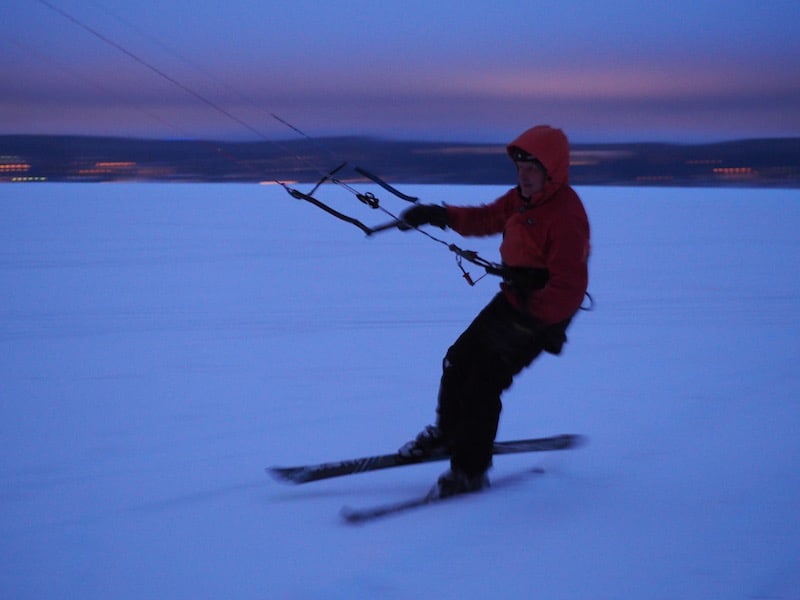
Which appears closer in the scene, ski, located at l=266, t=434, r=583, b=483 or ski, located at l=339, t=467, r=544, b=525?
ski, located at l=339, t=467, r=544, b=525

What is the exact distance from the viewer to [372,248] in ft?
41.1

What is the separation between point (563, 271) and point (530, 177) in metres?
0.44

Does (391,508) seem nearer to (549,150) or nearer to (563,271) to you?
(563,271)

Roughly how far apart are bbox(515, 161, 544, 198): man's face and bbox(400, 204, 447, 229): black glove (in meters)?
0.59

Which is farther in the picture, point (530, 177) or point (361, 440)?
point (361, 440)

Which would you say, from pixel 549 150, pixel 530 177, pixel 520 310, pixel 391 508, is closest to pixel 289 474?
pixel 391 508

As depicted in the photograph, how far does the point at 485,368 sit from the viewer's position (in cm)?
335

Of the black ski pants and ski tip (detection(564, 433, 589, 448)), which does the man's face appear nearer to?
the black ski pants

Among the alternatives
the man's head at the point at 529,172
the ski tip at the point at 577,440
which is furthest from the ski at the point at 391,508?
the man's head at the point at 529,172

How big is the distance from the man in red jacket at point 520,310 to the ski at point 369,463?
80 millimetres

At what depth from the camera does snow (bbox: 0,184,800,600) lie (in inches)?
110

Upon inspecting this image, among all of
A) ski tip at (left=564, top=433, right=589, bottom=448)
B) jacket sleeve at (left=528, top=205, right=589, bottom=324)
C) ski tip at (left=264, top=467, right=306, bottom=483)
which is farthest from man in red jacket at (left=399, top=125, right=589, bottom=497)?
ski tip at (left=564, top=433, right=589, bottom=448)

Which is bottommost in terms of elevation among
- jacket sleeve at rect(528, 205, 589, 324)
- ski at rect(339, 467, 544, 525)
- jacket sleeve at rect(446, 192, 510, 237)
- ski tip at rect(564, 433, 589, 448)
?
ski at rect(339, 467, 544, 525)

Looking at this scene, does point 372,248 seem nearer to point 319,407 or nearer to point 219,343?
point 219,343
